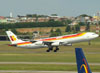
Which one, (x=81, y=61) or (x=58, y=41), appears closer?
(x=81, y=61)

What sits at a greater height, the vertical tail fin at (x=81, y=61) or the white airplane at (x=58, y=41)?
the vertical tail fin at (x=81, y=61)

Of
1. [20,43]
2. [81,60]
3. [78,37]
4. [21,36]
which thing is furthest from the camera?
[21,36]

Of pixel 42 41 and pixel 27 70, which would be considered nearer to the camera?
pixel 27 70

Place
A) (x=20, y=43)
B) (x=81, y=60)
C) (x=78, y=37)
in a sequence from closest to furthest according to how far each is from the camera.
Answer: (x=81, y=60), (x=78, y=37), (x=20, y=43)

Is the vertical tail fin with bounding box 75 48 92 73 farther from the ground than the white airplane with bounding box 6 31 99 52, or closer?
farther from the ground

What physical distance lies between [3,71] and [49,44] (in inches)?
1504

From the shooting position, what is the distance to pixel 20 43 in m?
80.8

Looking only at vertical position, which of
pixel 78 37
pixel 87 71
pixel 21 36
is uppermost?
pixel 87 71

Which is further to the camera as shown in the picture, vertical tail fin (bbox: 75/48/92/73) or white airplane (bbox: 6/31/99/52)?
white airplane (bbox: 6/31/99/52)

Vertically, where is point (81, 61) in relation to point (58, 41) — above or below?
above

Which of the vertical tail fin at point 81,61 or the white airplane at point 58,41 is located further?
the white airplane at point 58,41

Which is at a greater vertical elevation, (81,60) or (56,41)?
(81,60)

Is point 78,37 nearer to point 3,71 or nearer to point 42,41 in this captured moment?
point 42,41

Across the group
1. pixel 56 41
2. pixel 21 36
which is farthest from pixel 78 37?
pixel 21 36
